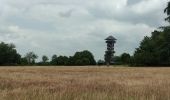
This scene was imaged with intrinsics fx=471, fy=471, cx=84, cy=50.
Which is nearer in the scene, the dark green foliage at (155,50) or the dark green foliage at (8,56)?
the dark green foliage at (155,50)

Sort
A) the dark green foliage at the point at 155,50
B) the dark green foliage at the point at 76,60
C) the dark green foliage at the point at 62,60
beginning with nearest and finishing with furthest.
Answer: the dark green foliage at the point at 155,50
the dark green foliage at the point at 62,60
the dark green foliage at the point at 76,60

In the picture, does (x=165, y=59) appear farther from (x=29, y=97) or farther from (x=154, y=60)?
(x=29, y=97)

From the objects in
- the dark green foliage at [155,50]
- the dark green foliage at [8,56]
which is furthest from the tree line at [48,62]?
the dark green foliage at [155,50]

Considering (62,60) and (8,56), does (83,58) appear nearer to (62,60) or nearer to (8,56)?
(62,60)

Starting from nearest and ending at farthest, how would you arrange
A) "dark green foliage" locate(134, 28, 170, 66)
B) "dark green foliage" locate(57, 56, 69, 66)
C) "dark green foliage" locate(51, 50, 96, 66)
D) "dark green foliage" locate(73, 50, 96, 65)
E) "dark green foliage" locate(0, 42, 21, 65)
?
"dark green foliage" locate(134, 28, 170, 66), "dark green foliage" locate(57, 56, 69, 66), "dark green foliage" locate(51, 50, 96, 66), "dark green foliage" locate(0, 42, 21, 65), "dark green foliage" locate(73, 50, 96, 65)

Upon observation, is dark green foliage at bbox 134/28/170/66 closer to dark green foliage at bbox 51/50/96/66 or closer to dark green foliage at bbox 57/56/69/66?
dark green foliage at bbox 51/50/96/66

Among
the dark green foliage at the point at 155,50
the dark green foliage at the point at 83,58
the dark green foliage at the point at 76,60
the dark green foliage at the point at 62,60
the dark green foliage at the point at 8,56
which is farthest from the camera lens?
the dark green foliage at the point at 83,58

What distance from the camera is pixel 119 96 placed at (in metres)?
13.1

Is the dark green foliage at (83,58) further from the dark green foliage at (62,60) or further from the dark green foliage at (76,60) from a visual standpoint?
the dark green foliage at (62,60)

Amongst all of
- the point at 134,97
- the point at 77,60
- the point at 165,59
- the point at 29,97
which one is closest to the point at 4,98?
the point at 29,97

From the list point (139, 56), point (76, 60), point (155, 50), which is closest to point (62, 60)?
point (76, 60)

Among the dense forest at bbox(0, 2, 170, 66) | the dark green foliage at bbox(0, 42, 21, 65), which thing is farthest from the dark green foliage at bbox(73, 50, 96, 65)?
the dark green foliage at bbox(0, 42, 21, 65)

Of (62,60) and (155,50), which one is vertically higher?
(155,50)

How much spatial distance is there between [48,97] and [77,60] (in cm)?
12142
